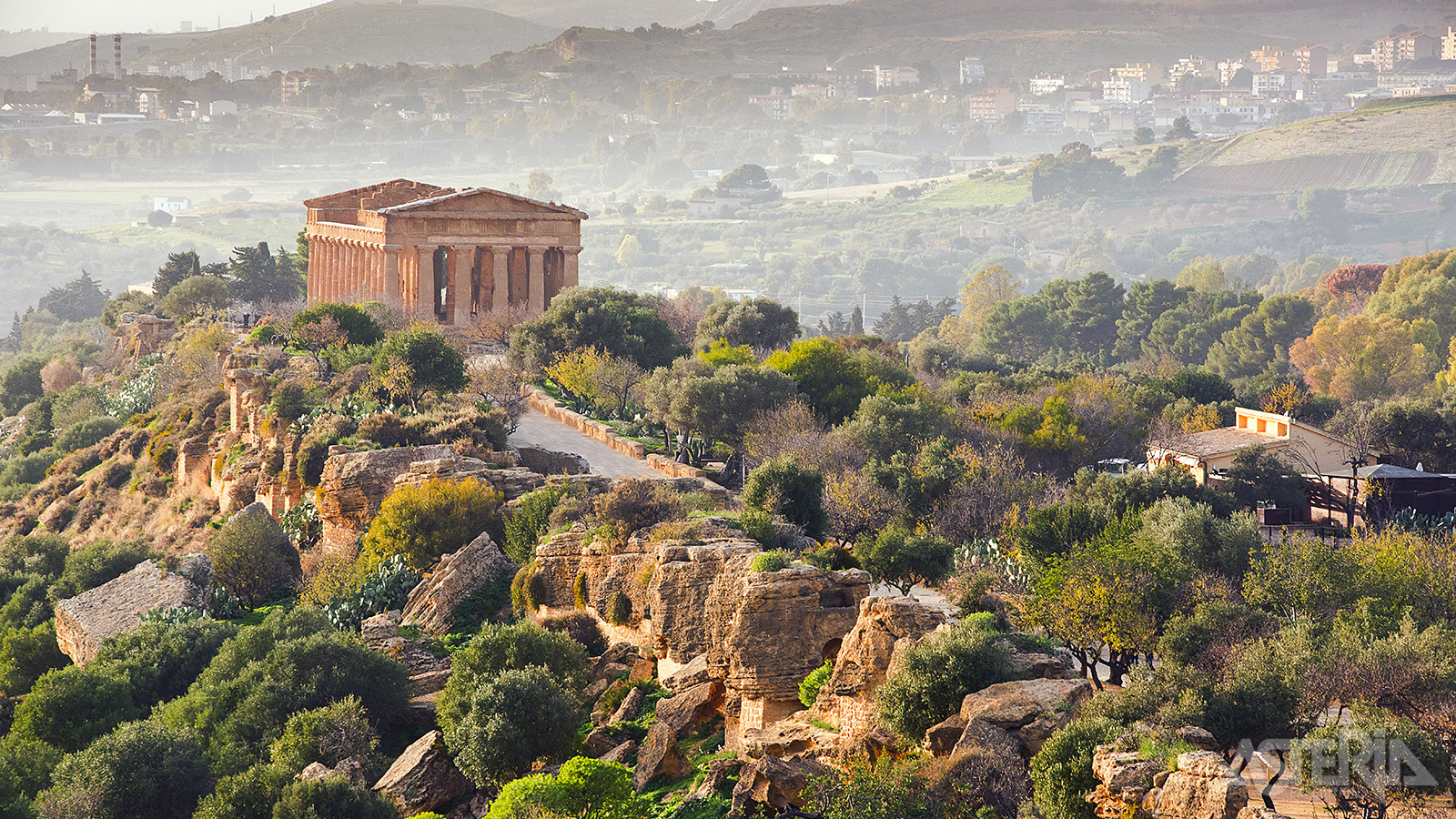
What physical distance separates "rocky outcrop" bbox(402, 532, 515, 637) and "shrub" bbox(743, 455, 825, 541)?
5.04 meters

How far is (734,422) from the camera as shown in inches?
1711

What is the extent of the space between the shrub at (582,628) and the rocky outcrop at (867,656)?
21.8 feet

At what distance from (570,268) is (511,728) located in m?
52.9

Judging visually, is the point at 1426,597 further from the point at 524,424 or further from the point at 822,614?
the point at 524,424

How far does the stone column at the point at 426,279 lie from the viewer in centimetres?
7038

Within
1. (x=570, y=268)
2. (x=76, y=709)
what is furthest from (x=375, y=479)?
(x=570, y=268)

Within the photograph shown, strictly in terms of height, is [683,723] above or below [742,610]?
below

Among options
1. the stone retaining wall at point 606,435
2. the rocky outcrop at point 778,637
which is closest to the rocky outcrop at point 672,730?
the rocky outcrop at point 778,637

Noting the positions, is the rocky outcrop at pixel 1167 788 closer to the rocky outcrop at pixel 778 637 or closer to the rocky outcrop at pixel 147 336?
the rocky outcrop at pixel 778 637

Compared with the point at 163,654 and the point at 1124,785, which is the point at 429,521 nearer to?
the point at 163,654

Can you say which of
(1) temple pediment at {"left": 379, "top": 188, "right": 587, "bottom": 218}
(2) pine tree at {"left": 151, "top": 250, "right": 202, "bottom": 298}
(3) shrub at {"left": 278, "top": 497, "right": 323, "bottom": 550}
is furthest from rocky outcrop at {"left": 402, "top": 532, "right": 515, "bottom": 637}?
(2) pine tree at {"left": 151, "top": 250, "right": 202, "bottom": 298}

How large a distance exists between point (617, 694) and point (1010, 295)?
111330mm

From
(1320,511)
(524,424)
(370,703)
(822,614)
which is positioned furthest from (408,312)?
(822,614)

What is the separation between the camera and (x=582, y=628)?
2741 cm
